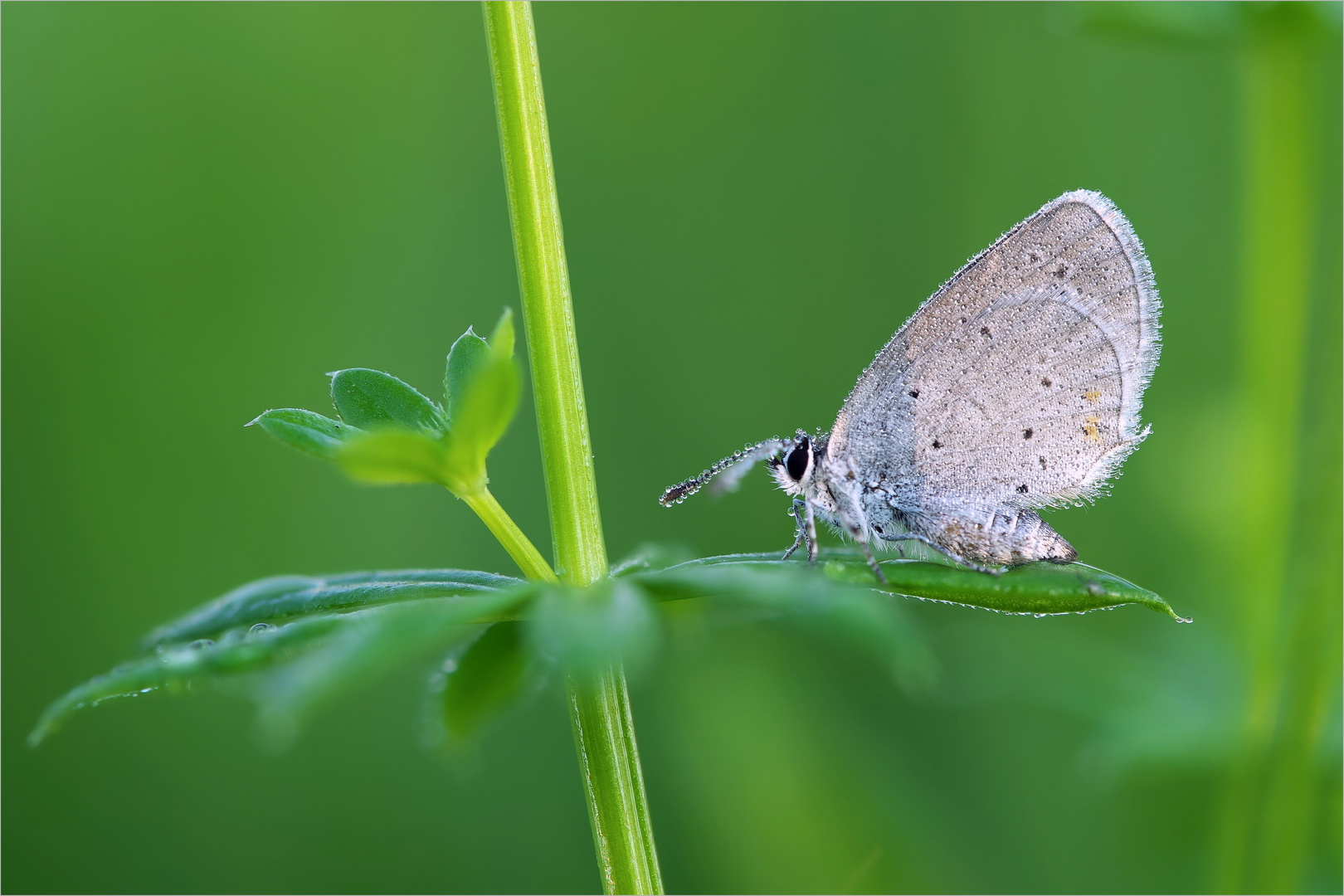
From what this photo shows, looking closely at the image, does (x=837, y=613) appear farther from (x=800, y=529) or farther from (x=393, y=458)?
(x=800, y=529)

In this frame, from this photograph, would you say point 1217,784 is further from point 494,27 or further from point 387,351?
point 387,351

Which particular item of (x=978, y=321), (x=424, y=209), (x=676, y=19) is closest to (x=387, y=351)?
(x=424, y=209)

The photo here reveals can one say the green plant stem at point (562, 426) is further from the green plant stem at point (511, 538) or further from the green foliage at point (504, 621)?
the green foliage at point (504, 621)

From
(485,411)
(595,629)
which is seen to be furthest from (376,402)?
(595,629)

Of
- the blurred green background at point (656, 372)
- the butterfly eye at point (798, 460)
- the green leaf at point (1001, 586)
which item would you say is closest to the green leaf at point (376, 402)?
Result: the green leaf at point (1001, 586)

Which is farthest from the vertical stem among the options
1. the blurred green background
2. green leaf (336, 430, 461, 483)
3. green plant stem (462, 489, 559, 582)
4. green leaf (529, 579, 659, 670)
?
green leaf (336, 430, 461, 483)

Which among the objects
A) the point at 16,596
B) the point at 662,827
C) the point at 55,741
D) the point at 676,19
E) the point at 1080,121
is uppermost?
the point at 676,19

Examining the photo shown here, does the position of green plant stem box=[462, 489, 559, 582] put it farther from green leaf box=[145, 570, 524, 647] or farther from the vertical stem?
→ the vertical stem
